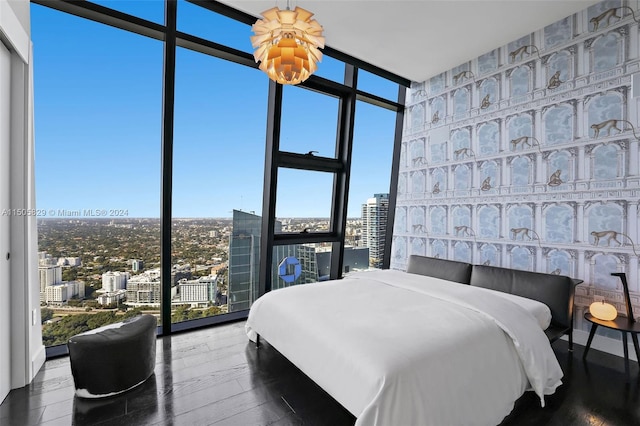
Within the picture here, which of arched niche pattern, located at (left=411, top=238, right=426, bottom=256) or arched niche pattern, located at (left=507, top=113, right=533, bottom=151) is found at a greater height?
arched niche pattern, located at (left=507, top=113, right=533, bottom=151)

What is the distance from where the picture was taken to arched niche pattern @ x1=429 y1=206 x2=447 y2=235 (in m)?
3.86

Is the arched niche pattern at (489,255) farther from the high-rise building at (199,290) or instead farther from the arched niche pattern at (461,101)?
the high-rise building at (199,290)

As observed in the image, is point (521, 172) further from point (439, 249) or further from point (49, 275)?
point (49, 275)

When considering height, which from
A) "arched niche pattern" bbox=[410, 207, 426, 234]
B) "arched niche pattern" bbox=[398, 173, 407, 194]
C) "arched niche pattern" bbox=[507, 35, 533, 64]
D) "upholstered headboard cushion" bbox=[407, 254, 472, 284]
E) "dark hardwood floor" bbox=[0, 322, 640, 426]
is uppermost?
"arched niche pattern" bbox=[507, 35, 533, 64]

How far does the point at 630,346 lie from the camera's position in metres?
2.48

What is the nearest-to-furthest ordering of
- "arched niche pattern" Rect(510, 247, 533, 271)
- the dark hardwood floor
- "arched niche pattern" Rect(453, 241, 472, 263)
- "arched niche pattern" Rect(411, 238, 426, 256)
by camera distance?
the dark hardwood floor → "arched niche pattern" Rect(510, 247, 533, 271) → "arched niche pattern" Rect(453, 241, 472, 263) → "arched niche pattern" Rect(411, 238, 426, 256)

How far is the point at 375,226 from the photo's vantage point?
451 cm

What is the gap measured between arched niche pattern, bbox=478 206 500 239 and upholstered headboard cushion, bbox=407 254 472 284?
1.39 feet

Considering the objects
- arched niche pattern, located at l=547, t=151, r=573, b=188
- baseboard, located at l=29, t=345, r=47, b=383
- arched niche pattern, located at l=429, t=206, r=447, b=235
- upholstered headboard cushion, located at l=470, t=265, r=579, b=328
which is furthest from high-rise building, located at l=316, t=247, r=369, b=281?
baseboard, located at l=29, t=345, r=47, b=383

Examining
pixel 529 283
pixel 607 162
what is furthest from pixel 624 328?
pixel 607 162

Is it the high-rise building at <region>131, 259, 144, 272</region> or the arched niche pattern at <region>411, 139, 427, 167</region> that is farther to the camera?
the arched niche pattern at <region>411, 139, 427, 167</region>

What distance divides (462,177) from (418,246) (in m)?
1.08

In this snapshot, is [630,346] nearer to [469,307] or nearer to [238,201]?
[469,307]

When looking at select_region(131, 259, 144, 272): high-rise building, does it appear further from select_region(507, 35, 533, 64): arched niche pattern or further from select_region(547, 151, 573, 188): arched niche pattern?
select_region(507, 35, 533, 64): arched niche pattern
